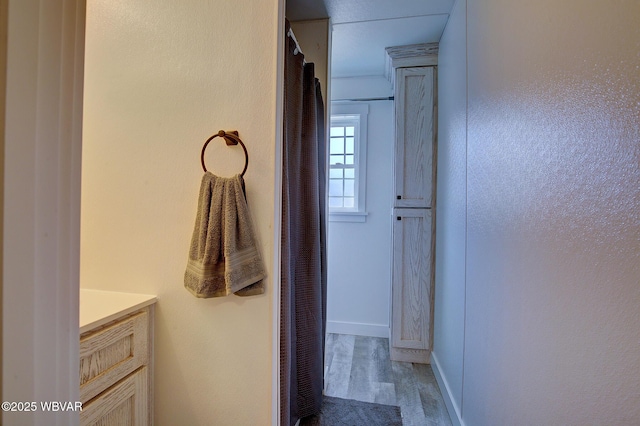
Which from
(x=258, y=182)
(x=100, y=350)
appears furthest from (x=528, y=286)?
(x=100, y=350)

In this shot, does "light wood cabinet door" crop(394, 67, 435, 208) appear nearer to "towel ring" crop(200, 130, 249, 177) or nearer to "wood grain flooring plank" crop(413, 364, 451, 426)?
"wood grain flooring plank" crop(413, 364, 451, 426)

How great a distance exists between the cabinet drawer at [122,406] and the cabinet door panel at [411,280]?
A: 1.76 m

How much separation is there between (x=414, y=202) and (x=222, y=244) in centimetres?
168

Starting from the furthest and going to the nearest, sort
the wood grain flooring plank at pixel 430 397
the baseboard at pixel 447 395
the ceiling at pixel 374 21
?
the ceiling at pixel 374 21
the wood grain flooring plank at pixel 430 397
the baseboard at pixel 447 395

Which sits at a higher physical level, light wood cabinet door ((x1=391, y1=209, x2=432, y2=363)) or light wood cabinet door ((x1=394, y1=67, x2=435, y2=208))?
light wood cabinet door ((x1=394, y1=67, x2=435, y2=208))

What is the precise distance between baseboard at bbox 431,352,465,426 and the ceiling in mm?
2391

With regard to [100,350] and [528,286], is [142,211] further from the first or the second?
[528,286]

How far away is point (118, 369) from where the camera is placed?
3.13 feet

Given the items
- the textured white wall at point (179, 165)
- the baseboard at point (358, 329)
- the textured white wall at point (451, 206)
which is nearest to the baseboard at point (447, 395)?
the textured white wall at point (451, 206)

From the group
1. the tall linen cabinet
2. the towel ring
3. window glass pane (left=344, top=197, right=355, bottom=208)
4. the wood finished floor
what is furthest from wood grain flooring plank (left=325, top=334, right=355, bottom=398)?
the towel ring

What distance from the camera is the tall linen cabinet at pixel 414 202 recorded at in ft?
7.25

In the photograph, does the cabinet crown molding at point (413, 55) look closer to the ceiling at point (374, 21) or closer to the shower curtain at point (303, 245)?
the ceiling at point (374, 21)

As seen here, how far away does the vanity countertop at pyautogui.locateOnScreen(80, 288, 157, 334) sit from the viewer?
2.86 feet

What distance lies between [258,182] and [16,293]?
0.75 m
